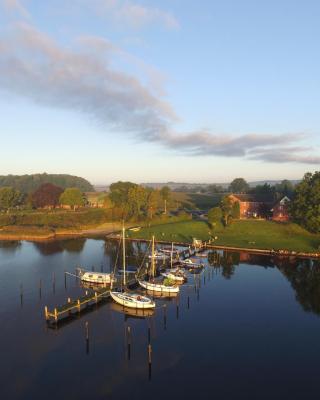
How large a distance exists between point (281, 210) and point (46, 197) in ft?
369

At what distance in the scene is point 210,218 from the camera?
12319 cm

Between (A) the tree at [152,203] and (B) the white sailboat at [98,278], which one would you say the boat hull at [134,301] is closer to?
(B) the white sailboat at [98,278]

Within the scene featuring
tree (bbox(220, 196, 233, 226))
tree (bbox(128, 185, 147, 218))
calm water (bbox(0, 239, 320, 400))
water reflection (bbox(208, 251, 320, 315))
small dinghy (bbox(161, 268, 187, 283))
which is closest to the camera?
calm water (bbox(0, 239, 320, 400))

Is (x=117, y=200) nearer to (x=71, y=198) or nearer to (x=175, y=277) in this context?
(x=71, y=198)

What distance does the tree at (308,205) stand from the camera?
10475cm

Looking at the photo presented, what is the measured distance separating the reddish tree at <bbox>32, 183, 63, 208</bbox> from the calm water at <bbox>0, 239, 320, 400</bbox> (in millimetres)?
115731

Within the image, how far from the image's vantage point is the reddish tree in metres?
187

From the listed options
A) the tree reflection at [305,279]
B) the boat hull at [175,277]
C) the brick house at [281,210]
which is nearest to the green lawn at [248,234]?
the tree reflection at [305,279]

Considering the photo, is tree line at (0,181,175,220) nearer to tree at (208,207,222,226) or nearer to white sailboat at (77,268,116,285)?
tree at (208,207,222,226)

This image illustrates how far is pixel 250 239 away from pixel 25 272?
6222cm

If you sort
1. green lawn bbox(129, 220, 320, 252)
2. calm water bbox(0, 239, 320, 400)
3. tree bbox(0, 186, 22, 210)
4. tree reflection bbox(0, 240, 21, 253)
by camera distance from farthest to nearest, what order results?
tree bbox(0, 186, 22, 210), tree reflection bbox(0, 240, 21, 253), green lawn bbox(129, 220, 320, 252), calm water bbox(0, 239, 320, 400)

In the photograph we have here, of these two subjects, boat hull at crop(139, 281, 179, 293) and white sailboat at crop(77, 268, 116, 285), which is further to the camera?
white sailboat at crop(77, 268, 116, 285)

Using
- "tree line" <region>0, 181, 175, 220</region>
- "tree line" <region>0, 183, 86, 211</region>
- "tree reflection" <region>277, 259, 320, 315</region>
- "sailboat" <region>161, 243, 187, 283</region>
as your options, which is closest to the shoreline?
"tree line" <region>0, 181, 175, 220</region>

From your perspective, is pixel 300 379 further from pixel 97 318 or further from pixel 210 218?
pixel 210 218
